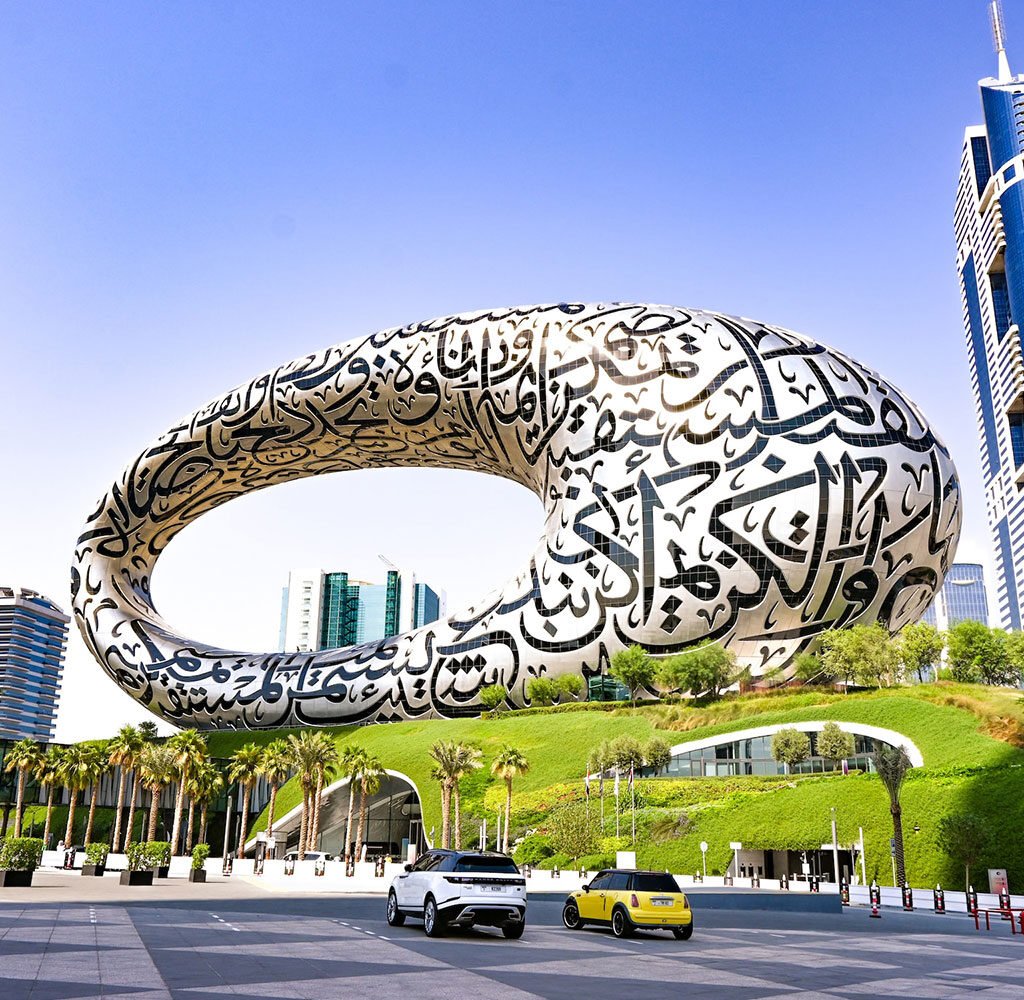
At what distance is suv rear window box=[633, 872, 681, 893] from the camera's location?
17.7 meters

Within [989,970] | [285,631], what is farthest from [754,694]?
[285,631]

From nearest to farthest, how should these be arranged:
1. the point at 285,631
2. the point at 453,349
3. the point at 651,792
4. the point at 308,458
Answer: the point at 651,792, the point at 453,349, the point at 308,458, the point at 285,631

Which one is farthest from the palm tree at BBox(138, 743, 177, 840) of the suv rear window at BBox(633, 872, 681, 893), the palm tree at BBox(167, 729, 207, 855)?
the suv rear window at BBox(633, 872, 681, 893)

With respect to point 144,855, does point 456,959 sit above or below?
below

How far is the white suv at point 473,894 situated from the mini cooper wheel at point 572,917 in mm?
2599

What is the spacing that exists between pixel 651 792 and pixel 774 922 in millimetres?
26711

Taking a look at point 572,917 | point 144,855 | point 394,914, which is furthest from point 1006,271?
point 394,914

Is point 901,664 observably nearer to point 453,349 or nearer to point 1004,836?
point 1004,836

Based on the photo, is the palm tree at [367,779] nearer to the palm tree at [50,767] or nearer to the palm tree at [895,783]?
the palm tree at [50,767]

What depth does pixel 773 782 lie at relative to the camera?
46906 mm

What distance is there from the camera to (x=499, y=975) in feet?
38.3

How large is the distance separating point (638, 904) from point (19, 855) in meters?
19.9

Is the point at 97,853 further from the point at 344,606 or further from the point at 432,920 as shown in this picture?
the point at 344,606

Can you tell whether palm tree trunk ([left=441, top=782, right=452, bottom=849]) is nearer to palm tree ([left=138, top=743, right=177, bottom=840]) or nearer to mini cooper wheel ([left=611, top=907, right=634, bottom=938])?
palm tree ([left=138, top=743, right=177, bottom=840])
